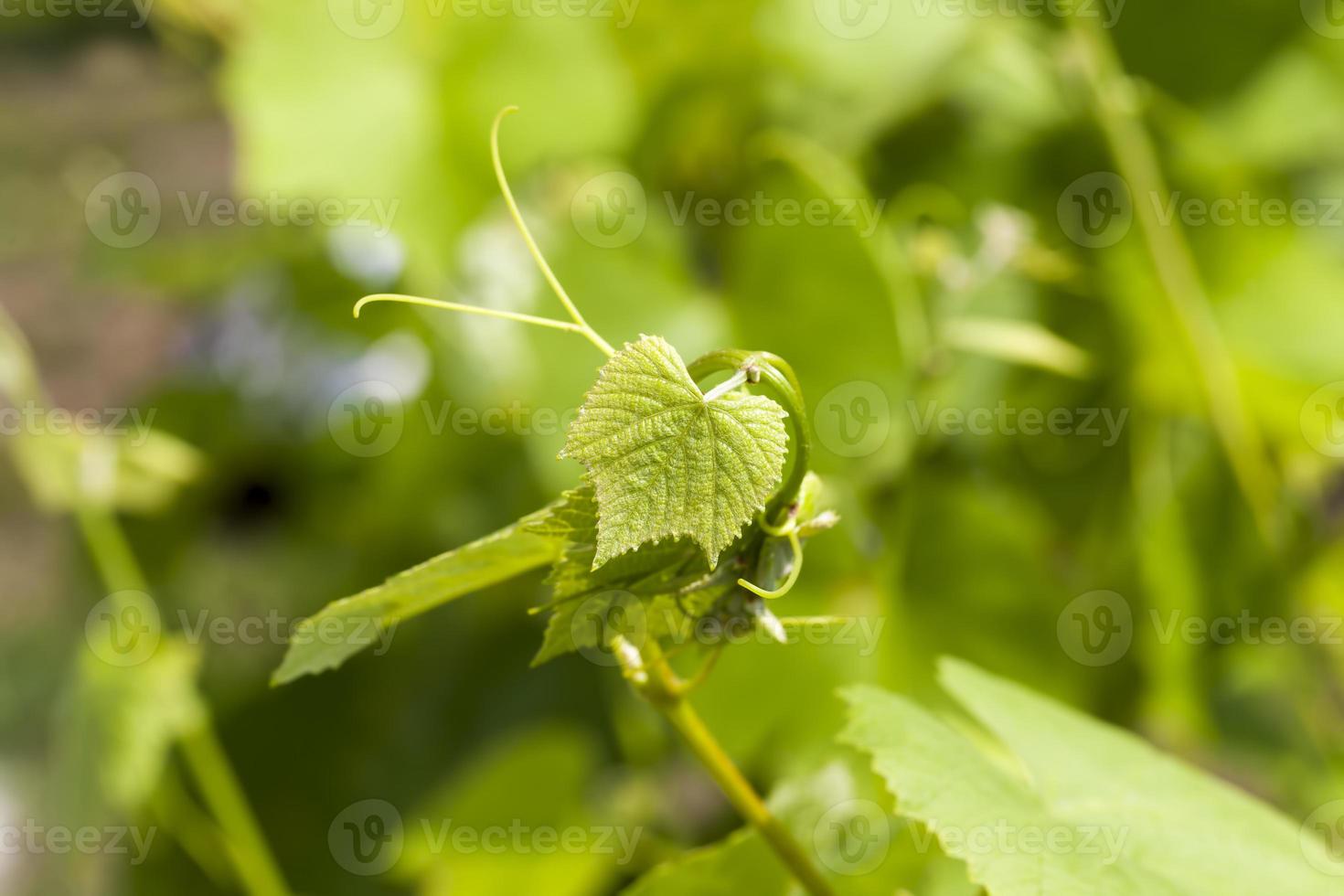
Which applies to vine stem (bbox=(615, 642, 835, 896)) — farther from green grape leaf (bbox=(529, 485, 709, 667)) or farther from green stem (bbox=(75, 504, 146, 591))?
green stem (bbox=(75, 504, 146, 591))

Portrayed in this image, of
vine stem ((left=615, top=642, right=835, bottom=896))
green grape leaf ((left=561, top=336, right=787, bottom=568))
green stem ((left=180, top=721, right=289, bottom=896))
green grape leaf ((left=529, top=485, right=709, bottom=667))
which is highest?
green grape leaf ((left=561, top=336, right=787, bottom=568))

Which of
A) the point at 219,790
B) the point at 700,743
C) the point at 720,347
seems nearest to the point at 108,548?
the point at 219,790

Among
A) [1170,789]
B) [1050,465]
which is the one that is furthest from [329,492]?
[1170,789]

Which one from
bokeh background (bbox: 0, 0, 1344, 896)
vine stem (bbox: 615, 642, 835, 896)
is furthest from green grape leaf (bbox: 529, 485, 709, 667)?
bokeh background (bbox: 0, 0, 1344, 896)

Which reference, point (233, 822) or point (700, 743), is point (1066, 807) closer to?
point (700, 743)

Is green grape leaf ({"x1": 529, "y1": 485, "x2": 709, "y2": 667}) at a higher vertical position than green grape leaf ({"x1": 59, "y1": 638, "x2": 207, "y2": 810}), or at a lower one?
higher

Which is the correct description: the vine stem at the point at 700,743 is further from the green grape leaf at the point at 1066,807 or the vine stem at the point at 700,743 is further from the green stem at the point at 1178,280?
the green stem at the point at 1178,280

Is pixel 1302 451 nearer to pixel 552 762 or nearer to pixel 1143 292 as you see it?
pixel 1143 292
